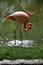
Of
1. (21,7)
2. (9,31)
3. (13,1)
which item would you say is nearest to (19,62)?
(9,31)

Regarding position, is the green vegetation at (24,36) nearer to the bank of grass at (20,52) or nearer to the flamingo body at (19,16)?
Result: the bank of grass at (20,52)

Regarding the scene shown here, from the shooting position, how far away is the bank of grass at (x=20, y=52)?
4848mm

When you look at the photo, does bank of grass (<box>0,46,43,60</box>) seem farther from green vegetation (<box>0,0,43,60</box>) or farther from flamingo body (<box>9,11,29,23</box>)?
flamingo body (<box>9,11,29,23</box>)

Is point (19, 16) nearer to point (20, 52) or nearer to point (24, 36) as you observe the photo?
point (20, 52)

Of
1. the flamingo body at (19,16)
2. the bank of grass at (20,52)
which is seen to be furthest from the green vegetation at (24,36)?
the flamingo body at (19,16)

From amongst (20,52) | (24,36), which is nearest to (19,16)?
(20,52)

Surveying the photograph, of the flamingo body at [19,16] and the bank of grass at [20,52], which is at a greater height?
the flamingo body at [19,16]

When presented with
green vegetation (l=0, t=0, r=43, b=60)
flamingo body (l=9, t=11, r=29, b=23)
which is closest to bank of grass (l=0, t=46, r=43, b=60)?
green vegetation (l=0, t=0, r=43, b=60)

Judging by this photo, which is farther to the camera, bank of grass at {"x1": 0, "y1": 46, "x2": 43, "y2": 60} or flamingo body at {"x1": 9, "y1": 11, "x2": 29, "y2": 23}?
flamingo body at {"x1": 9, "y1": 11, "x2": 29, "y2": 23}

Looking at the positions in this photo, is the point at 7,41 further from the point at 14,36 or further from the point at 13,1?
the point at 13,1

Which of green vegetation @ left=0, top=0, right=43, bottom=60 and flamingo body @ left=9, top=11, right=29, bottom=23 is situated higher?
flamingo body @ left=9, top=11, right=29, bottom=23

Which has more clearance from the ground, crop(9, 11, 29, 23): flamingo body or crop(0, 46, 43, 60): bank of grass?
crop(9, 11, 29, 23): flamingo body

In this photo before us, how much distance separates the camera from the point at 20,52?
5.08m

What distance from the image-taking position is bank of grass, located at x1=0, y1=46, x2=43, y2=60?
485cm
